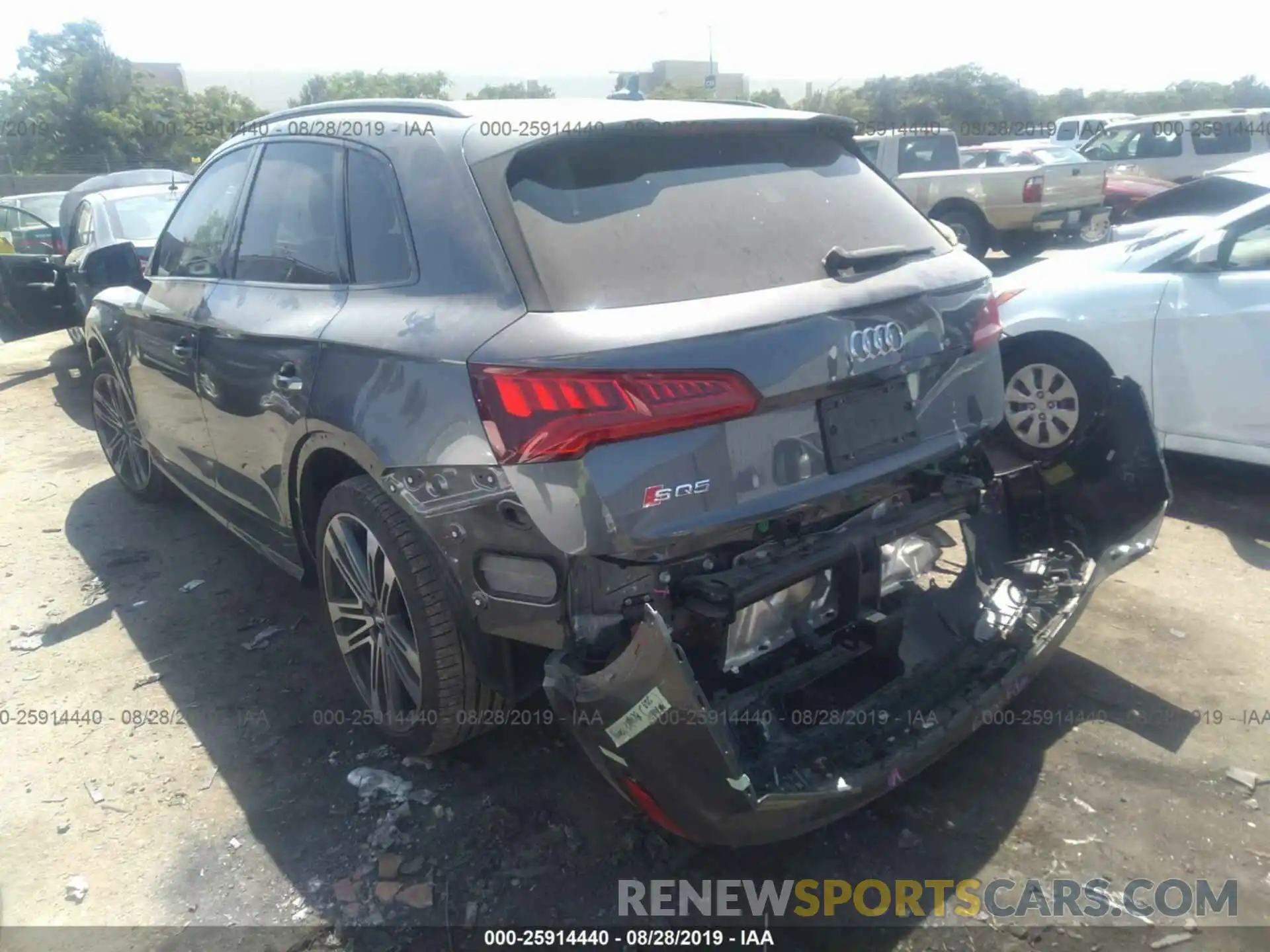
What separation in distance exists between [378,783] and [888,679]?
1.62 meters

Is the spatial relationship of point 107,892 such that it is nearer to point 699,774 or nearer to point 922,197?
point 699,774

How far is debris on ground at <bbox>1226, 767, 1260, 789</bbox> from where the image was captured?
113 inches

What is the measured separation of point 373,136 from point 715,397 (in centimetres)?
148

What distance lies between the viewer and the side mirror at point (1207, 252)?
463 centimetres

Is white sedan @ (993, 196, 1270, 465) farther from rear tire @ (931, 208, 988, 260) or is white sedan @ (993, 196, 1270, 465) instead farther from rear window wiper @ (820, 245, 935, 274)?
rear tire @ (931, 208, 988, 260)

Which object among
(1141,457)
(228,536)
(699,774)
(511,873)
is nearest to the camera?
(699,774)

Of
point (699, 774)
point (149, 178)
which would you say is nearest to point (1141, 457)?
point (699, 774)

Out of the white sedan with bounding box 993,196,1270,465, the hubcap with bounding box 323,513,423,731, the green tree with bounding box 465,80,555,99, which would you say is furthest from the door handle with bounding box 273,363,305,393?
the green tree with bounding box 465,80,555,99

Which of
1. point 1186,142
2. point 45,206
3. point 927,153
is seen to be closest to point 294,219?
point 45,206

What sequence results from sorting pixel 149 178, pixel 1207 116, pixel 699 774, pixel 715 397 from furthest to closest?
pixel 1207 116 → pixel 149 178 → pixel 715 397 → pixel 699 774

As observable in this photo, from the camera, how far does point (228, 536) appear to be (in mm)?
5137

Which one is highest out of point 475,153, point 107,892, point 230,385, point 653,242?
point 475,153

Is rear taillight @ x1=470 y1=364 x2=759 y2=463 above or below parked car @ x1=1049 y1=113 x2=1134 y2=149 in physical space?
below

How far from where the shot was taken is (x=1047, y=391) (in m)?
5.08
